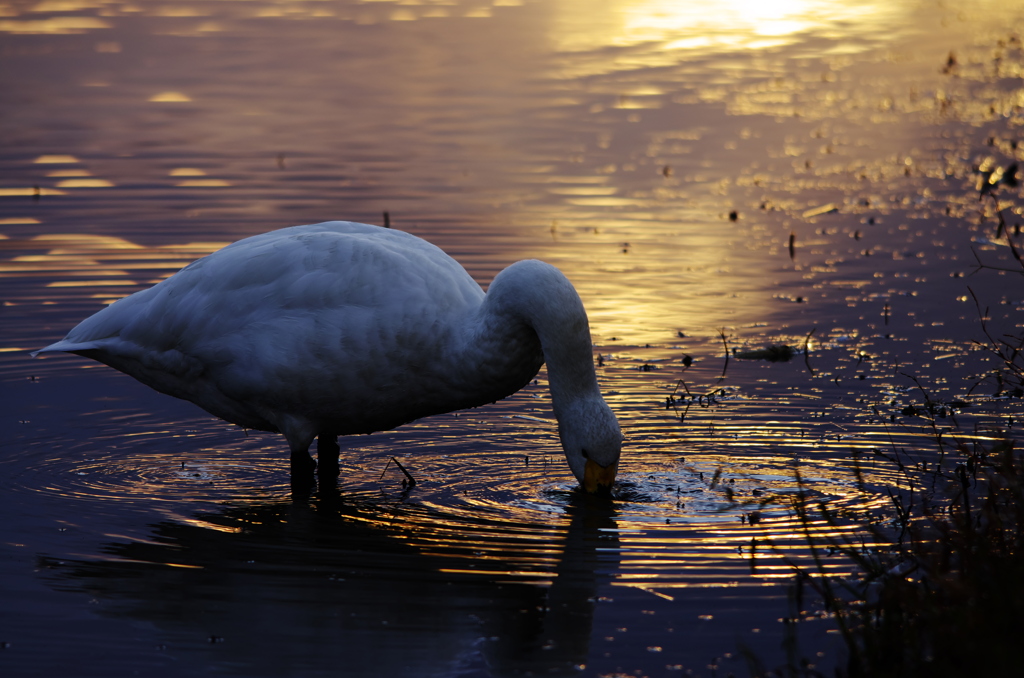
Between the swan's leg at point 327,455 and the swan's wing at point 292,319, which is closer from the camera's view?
the swan's wing at point 292,319

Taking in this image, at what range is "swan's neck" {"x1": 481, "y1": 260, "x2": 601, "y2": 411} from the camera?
6.37 meters

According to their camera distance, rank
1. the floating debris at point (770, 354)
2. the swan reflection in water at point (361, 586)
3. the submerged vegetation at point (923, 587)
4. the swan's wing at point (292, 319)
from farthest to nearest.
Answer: the floating debris at point (770, 354)
the swan's wing at point (292, 319)
the swan reflection in water at point (361, 586)
the submerged vegetation at point (923, 587)

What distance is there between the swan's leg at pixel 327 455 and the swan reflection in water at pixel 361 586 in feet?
1.22

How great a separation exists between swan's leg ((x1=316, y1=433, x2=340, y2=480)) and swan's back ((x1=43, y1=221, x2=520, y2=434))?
33 centimetres

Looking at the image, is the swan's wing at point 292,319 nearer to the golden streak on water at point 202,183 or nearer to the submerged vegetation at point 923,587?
the submerged vegetation at point 923,587

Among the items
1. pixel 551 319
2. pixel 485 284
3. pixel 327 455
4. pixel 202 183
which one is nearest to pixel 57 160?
A: pixel 202 183

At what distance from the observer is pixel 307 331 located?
6.66 meters

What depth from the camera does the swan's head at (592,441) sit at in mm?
6414

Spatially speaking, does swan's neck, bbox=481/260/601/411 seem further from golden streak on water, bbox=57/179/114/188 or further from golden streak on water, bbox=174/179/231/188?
golden streak on water, bbox=57/179/114/188

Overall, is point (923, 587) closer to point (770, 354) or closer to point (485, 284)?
point (770, 354)

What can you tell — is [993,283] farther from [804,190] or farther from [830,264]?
[804,190]

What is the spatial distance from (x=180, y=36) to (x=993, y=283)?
19095mm

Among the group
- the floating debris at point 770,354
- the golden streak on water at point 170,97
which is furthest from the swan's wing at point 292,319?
the golden streak on water at point 170,97

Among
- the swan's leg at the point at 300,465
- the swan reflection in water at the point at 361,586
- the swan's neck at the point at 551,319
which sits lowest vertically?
the swan reflection in water at the point at 361,586
